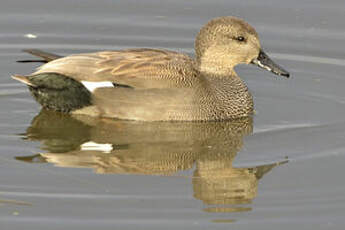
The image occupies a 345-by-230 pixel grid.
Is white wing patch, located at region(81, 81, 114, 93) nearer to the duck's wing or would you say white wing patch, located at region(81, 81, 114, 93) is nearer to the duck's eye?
the duck's wing

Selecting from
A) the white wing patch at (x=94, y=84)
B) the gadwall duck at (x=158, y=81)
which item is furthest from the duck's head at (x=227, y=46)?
the white wing patch at (x=94, y=84)

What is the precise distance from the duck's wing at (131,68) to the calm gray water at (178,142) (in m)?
0.49

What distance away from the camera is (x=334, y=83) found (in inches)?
494

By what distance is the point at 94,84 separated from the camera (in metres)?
11.3

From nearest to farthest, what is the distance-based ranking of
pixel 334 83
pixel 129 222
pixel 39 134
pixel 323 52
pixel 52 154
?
pixel 129 222, pixel 52 154, pixel 39 134, pixel 334 83, pixel 323 52

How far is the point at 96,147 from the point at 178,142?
2.87 ft

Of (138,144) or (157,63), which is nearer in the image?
(138,144)

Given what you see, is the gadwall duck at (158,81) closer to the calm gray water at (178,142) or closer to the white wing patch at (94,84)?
the white wing patch at (94,84)

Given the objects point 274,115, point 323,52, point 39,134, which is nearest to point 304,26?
point 323,52

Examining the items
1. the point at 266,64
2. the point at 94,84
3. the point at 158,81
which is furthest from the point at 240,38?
the point at 94,84

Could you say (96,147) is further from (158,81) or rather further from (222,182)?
(222,182)

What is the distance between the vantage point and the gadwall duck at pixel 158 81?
11.3 metres

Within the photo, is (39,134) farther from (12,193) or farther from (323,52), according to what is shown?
(323,52)

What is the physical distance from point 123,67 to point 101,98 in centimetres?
43
